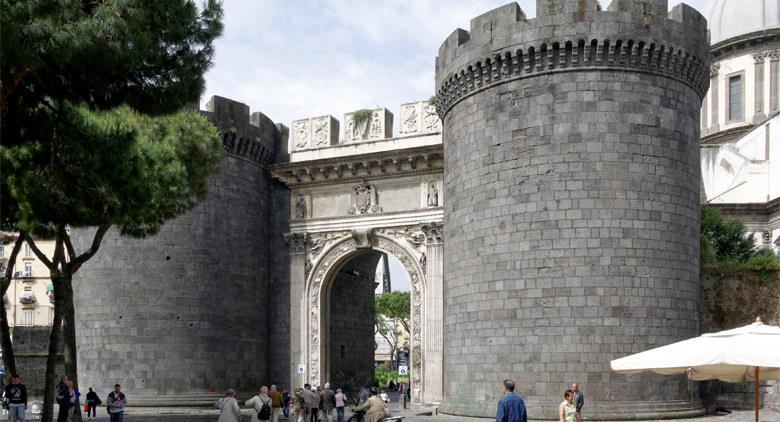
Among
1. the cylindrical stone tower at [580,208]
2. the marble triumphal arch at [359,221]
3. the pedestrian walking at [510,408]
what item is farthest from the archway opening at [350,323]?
the pedestrian walking at [510,408]

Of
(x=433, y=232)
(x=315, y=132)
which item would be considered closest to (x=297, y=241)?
(x=315, y=132)

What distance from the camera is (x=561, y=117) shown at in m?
21.9

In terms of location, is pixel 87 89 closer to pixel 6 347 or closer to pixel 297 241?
pixel 6 347

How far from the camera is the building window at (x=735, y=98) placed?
45.7 metres

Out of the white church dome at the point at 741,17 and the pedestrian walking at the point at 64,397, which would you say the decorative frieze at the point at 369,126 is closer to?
the pedestrian walking at the point at 64,397

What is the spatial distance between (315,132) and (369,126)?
77.9 inches

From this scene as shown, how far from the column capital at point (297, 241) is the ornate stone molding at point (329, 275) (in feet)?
1.27

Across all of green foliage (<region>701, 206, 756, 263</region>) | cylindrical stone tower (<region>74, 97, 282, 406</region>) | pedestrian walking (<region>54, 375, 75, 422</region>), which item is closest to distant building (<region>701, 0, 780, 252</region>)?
green foliage (<region>701, 206, 756, 263</region>)

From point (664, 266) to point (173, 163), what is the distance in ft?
35.9

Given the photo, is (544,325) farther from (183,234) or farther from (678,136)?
(183,234)

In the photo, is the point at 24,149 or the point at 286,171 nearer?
the point at 24,149

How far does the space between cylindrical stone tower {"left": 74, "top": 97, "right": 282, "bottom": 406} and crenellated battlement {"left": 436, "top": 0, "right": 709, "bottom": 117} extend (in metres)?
10.4

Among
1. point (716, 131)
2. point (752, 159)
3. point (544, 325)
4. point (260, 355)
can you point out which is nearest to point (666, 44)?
point (544, 325)

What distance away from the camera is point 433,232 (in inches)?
1141
